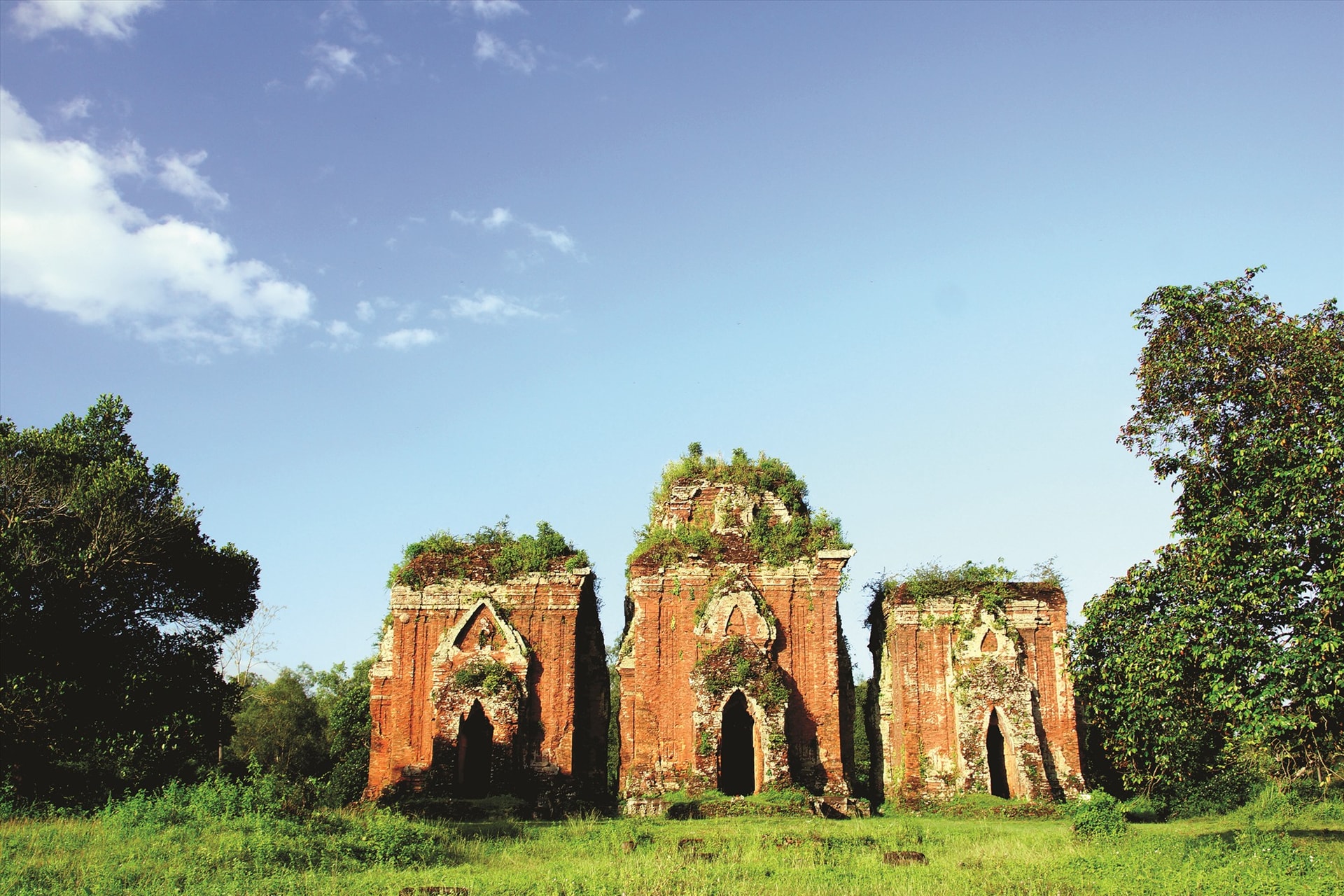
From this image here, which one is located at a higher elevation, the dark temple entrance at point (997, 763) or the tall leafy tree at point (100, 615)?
the tall leafy tree at point (100, 615)

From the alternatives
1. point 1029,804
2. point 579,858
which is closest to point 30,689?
point 579,858

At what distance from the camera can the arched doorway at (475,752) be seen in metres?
22.2

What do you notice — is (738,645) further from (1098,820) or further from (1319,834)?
(1319,834)

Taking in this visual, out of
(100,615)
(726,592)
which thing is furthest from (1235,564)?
(100,615)

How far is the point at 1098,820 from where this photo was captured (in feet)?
55.2

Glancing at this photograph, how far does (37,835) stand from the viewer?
1428 centimetres

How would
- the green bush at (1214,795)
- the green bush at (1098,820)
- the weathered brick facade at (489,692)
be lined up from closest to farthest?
the green bush at (1098,820)
the weathered brick facade at (489,692)
the green bush at (1214,795)

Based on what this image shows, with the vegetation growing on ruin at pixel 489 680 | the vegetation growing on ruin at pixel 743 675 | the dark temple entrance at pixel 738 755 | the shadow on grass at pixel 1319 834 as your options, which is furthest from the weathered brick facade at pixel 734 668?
the shadow on grass at pixel 1319 834

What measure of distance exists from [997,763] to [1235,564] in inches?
465

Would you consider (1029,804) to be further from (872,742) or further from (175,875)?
(175,875)

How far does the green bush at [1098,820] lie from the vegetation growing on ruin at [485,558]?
11756 millimetres

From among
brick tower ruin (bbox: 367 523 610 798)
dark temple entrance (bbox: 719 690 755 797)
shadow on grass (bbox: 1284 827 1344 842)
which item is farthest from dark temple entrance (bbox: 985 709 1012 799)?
brick tower ruin (bbox: 367 523 610 798)

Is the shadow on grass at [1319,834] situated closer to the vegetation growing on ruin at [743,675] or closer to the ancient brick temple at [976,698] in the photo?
the ancient brick temple at [976,698]

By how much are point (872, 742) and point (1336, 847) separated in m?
11.1
